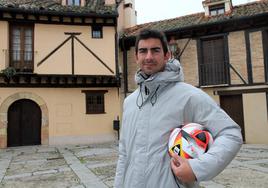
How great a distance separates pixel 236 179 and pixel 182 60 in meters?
8.84

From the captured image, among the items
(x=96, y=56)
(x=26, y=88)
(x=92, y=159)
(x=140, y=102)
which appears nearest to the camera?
(x=140, y=102)

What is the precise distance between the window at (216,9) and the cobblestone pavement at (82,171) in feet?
24.9

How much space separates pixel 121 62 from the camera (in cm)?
1523

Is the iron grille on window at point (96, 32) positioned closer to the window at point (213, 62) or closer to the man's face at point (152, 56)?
the window at point (213, 62)

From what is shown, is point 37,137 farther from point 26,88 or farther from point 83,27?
point 83,27

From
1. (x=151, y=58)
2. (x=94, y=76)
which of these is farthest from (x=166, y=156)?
(x=94, y=76)

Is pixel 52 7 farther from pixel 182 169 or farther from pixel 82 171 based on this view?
pixel 182 169

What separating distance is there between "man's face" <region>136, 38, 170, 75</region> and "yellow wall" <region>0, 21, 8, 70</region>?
40.8ft

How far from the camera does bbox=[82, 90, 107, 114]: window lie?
45.4ft

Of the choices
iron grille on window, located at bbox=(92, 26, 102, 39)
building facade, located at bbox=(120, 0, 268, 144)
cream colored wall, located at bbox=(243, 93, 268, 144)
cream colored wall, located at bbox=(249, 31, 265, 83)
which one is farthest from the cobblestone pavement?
iron grille on window, located at bbox=(92, 26, 102, 39)

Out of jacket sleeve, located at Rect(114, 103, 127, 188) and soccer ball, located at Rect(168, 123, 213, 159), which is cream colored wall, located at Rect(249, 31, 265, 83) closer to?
jacket sleeve, located at Rect(114, 103, 127, 188)

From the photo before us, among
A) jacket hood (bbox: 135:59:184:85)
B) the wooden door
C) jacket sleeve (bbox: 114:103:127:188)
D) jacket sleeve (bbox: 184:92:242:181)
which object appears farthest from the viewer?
the wooden door

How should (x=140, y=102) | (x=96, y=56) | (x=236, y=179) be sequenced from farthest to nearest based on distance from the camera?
(x=96, y=56)
(x=236, y=179)
(x=140, y=102)

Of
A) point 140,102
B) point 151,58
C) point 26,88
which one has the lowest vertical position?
point 140,102
